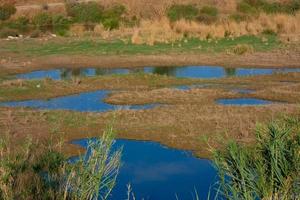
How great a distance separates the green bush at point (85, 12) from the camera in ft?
168

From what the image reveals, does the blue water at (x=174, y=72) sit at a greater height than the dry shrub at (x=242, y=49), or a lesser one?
lesser

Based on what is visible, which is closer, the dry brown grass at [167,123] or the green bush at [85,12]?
the dry brown grass at [167,123]

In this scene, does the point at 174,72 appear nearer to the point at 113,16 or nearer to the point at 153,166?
the point at 153,166

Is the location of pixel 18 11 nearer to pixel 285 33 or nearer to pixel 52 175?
pixel 285 33

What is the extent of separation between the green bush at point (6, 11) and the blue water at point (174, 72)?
26.2 m

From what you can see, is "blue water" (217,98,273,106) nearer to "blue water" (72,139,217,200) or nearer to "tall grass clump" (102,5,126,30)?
"blue water" (72,139,217,200)

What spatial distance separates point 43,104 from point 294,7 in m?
34.0

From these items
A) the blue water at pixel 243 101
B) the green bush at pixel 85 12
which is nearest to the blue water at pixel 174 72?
the blue water at pixel 243 101

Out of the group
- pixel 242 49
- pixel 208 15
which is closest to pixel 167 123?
pixel 242 49

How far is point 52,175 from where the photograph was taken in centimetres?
711

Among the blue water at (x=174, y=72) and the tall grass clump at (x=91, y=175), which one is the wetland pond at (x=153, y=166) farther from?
the blue water at (x=174, y=72)

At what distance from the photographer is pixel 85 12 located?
173 ft

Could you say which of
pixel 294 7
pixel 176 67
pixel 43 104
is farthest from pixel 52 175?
pixel 294 7

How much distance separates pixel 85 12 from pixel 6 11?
6.51 metres
